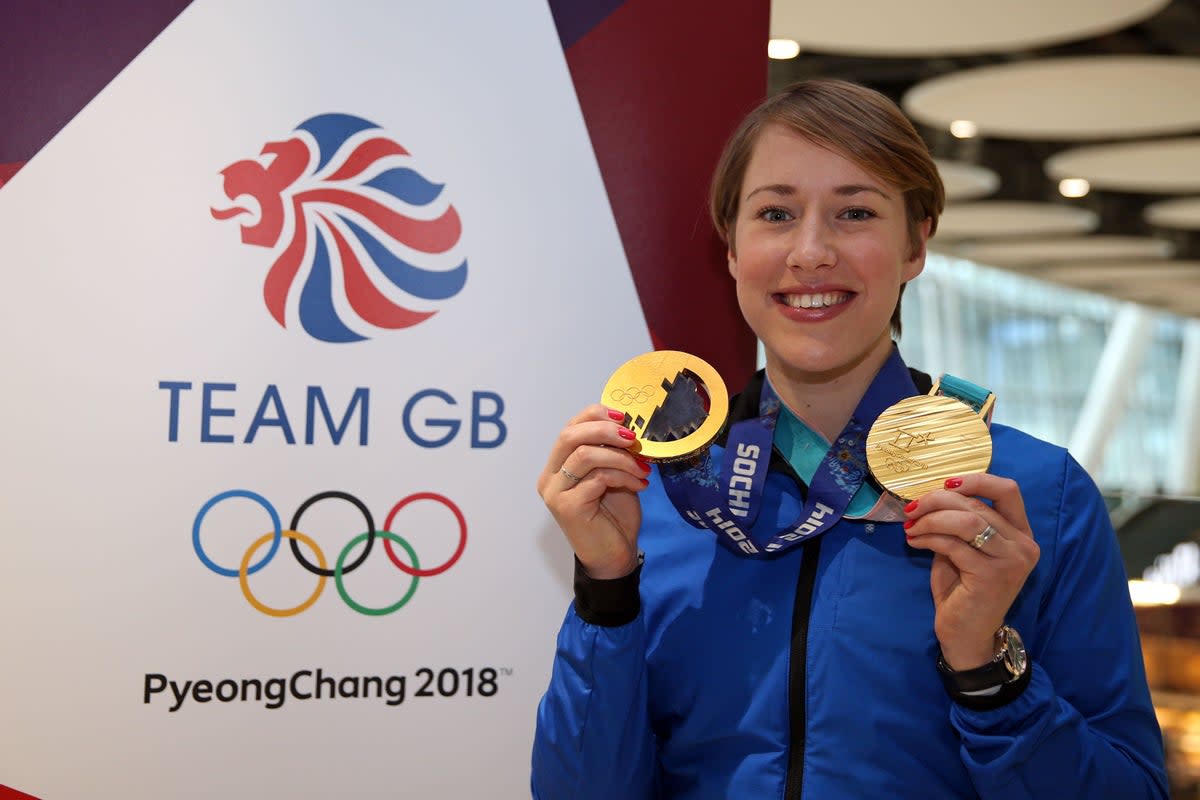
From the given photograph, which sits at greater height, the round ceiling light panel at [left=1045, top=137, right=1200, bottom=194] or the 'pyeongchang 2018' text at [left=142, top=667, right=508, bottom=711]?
the round ceiling light panel at [left=1045, top=137, right=1200, bottom=194]

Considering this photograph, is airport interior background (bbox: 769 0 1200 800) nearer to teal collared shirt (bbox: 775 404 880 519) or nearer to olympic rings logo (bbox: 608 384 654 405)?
teal collared shirt (bbox: 775 404 880 519)

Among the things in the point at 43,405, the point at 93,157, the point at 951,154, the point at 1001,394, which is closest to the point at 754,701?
the point at 43,405

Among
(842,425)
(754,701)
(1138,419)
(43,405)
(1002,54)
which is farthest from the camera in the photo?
(1138,419)

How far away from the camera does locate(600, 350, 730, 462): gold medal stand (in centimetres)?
197

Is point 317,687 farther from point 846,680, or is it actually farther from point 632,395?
point 846,680

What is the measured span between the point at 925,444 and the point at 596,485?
0.51m

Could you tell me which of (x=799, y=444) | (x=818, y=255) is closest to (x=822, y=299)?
(x=818, y=255)

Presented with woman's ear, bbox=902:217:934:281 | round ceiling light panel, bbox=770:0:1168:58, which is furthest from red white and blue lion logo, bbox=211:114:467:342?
round ceiling light panel, bbox=770:0:1168:58

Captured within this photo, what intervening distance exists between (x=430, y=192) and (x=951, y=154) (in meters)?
9.86

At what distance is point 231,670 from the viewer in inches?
95.1

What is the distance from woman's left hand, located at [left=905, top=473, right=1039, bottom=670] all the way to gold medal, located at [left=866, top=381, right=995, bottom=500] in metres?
0.07

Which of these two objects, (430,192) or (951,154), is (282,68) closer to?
(430,192)

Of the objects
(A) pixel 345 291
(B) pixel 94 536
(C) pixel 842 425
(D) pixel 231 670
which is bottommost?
(D) pixel 231 670

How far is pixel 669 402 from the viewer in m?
2.01
